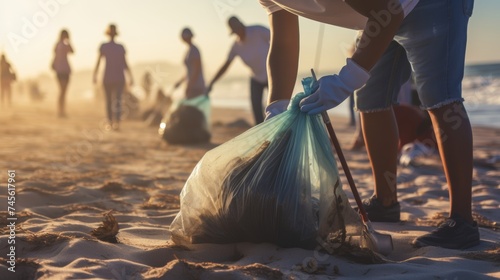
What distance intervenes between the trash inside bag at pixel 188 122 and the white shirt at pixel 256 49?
0.69 meters

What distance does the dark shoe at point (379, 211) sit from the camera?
2.94m

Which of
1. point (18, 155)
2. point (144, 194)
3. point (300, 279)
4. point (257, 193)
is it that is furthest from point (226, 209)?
point (18, 155)

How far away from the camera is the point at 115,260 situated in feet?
6.93

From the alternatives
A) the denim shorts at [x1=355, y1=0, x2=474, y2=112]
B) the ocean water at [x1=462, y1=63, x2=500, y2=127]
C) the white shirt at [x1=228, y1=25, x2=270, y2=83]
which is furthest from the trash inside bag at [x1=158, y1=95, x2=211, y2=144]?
the ocean water at [x1=462, y1=63, x2=500, y2=127]

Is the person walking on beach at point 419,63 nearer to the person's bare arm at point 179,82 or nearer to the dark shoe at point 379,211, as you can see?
the dark shoe at point 379,211

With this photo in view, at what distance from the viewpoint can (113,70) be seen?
31.0 ft

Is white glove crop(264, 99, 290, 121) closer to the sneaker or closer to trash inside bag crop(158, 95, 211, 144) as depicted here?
the sneaker

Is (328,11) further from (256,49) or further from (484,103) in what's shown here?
(484,103)

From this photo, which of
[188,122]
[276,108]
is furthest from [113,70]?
[276,108]

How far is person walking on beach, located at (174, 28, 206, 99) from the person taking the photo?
8445 mm

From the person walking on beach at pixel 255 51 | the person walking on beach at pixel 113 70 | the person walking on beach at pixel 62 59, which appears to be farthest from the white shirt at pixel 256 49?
the person walking on beach at pixel 62 59

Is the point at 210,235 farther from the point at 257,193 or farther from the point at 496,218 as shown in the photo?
the point at 496,218

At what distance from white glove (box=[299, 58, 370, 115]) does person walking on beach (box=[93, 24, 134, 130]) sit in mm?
7432

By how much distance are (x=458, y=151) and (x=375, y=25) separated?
68 cm
